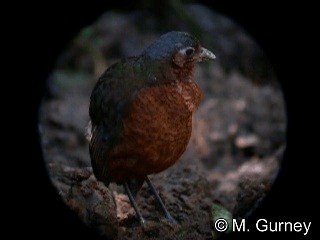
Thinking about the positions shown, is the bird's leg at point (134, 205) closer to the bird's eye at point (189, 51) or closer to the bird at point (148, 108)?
the bird at point (148, 108)

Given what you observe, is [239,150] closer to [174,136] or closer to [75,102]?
[75,102]

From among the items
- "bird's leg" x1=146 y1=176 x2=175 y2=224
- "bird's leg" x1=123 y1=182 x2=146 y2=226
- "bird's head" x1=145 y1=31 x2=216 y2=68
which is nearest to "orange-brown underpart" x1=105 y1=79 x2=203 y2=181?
"bird's head" x1=145 y1=31 x2=216 y2=68

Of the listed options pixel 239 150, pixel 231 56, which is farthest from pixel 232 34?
pixel 239 150

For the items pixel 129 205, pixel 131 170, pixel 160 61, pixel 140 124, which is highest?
pixel 160 61

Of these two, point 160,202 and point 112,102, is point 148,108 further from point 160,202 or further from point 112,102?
point 160,202

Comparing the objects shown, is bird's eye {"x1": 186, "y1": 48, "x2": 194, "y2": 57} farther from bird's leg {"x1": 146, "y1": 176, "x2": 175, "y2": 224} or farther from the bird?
bird's leg {"x1": 146, "y1": 176, "x2": 175, "y2": 224}

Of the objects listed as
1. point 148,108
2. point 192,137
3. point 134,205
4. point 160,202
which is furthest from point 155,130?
point 192,137
